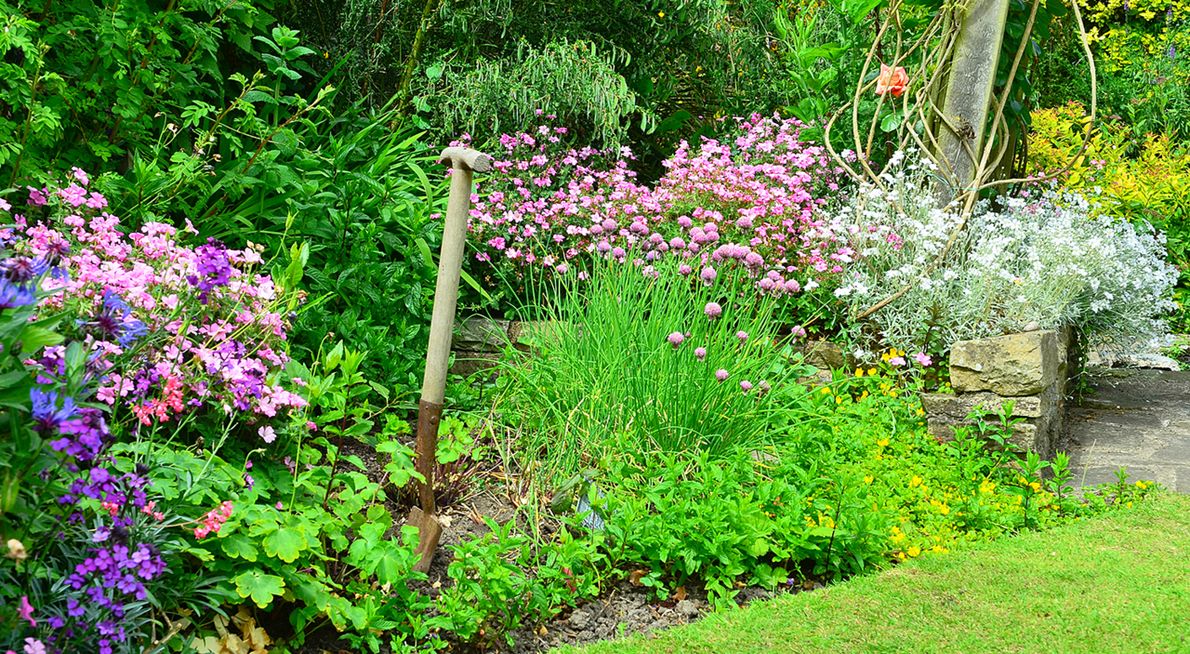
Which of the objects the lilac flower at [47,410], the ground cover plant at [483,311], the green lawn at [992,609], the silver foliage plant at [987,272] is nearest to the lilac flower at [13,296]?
the ground cover plant at [483,311]

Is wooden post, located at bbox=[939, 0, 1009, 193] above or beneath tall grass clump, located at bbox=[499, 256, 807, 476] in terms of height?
above

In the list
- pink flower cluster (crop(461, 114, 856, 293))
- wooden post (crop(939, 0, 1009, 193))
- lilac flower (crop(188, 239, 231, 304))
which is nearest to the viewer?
lilac flower (crop(188, 239, 231, 304))

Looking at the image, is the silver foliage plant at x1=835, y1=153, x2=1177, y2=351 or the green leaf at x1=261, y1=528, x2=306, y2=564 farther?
the silver foliage plant at x1=835, y1=153, x2=1177, y2=351

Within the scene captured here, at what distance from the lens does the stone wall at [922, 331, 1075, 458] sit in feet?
13.6

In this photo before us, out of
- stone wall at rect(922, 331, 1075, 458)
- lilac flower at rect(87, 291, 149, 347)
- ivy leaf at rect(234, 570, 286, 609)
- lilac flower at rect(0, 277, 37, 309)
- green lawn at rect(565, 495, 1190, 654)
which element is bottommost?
green lawn at rect(565, 495, 1190, 654)

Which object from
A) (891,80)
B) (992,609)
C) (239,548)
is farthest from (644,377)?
(891,80)

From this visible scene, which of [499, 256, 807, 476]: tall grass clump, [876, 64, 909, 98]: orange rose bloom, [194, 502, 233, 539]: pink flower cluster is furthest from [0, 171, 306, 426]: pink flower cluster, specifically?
[876, 64, 909, 98]: orange rose bloom

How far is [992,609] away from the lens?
9.55 ft

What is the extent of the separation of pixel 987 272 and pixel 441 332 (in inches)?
105

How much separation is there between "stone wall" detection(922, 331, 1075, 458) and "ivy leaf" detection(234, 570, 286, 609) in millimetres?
2920

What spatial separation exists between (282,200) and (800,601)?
257cm

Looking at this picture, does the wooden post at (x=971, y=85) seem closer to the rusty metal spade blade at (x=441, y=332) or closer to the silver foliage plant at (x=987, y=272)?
the silver foliage plant at (x=987, y=272)

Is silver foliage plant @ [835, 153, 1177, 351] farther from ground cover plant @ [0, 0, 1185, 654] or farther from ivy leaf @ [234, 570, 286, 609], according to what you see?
ivy leaf @ [234, 570, 286, 609]

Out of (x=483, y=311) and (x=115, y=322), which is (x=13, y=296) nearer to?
(x=115, y=322)
